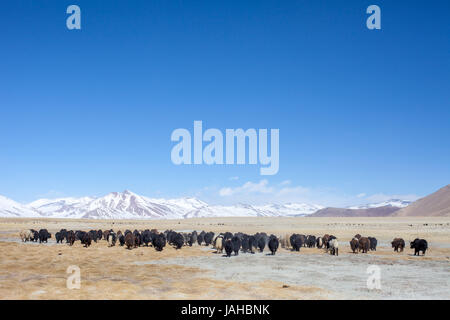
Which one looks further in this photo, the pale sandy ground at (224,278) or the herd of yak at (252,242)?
the herd of yak at (252,242)

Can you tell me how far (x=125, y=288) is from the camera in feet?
49.4

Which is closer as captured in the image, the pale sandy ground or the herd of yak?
the pale sandy ground

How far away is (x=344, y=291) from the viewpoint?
14812 mm

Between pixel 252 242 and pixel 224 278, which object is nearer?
pixel 224 278

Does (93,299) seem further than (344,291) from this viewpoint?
No

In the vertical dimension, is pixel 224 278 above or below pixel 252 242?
above

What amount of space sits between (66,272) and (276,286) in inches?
423
